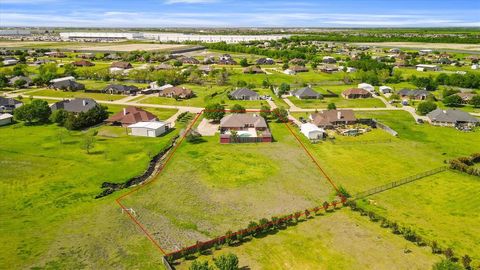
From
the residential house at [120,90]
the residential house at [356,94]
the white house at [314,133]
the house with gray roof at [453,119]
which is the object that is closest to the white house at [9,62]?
the residential house at [120,90]

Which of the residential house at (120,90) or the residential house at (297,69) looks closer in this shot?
the residential house at (120,90)

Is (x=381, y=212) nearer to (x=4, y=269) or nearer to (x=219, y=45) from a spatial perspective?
(x=4, y=269)

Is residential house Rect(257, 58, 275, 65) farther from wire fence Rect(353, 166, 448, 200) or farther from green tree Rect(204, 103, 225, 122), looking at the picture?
wire fence Rect(353, 166, 448, 200)

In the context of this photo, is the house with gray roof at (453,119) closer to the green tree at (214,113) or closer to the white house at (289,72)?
the green tree at (214,113)

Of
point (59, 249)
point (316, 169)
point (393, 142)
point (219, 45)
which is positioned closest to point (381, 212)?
point (316, 169)

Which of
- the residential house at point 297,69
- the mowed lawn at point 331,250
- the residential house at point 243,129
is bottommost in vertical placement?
the mowed lawn at point 331,250

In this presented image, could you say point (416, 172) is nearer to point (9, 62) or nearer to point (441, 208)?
point (441, 208)

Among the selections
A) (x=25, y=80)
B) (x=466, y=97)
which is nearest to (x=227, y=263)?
(x=466, y=97)
